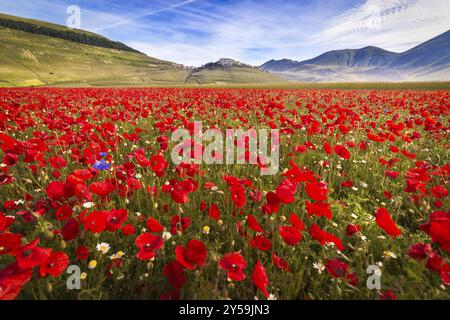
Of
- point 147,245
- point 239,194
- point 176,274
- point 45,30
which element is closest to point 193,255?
point 176,274

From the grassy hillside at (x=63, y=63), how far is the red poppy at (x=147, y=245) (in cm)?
9569

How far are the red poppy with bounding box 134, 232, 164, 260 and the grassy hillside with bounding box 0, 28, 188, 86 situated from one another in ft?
314

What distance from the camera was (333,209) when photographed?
9.63 ft

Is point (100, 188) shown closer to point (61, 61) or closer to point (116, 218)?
point (116, 218)

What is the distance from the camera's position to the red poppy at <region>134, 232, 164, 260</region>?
1.45 meters

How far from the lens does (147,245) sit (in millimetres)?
1508

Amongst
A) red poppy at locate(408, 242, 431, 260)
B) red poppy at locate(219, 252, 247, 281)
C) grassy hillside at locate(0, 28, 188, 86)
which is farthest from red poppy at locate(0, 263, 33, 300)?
grassy hillside at locate(0, 28, 188, 86)

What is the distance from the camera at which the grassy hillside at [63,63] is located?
9794 centimetres

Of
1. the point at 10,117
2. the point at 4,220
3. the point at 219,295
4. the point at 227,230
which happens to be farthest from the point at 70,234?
the point at 10,117

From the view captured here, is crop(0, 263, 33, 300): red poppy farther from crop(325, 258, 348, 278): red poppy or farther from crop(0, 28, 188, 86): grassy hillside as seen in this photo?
crop(0, 28, 188, 86): grassy hillside


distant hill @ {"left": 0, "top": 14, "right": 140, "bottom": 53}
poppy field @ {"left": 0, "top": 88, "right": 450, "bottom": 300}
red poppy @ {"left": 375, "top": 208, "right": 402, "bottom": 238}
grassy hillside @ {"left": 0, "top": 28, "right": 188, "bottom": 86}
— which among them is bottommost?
poppy field @ {"left": 0, "top": 88, "right": 450, "bottom": 300}

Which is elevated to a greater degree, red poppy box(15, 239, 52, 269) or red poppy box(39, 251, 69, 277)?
red poppy box(15, 239, 52, 269)

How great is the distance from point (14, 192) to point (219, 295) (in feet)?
9.47
